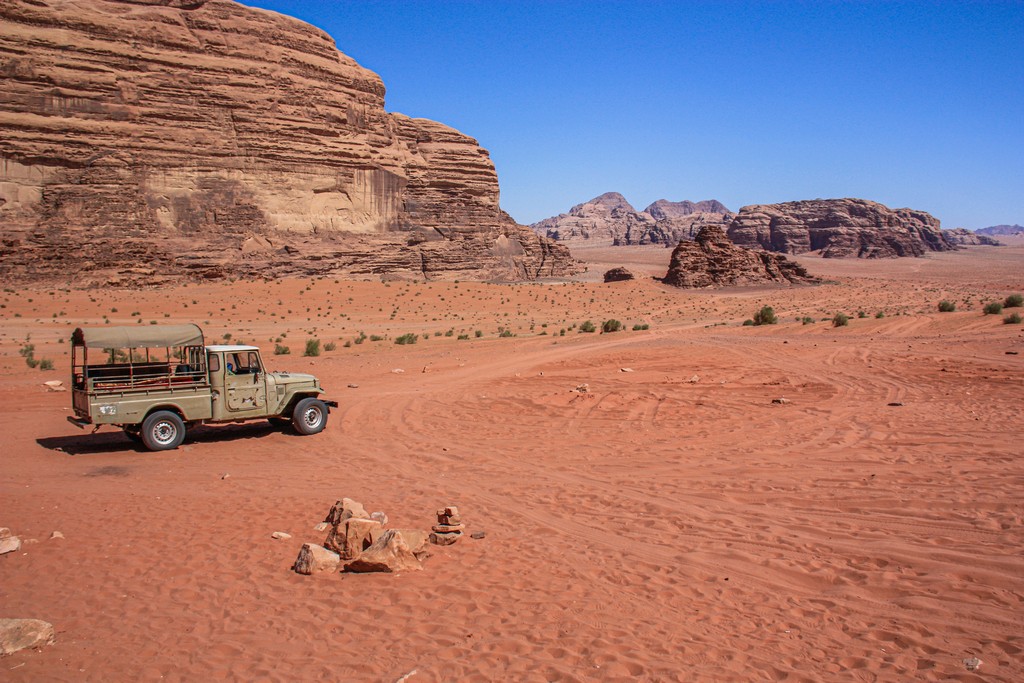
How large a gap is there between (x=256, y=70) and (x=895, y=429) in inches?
2170

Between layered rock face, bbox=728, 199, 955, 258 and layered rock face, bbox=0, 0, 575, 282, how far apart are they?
278 ft

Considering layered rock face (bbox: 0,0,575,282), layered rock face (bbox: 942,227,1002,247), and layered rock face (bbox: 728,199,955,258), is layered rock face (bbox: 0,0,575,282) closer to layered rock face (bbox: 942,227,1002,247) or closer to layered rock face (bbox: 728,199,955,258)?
layered rock face (bbox: 728,199,955,258)

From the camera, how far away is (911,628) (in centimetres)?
500

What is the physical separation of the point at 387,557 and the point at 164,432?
6862 millimetres

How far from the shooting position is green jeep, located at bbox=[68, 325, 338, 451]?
10836 millimetres

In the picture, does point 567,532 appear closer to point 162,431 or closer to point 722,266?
point 162,431

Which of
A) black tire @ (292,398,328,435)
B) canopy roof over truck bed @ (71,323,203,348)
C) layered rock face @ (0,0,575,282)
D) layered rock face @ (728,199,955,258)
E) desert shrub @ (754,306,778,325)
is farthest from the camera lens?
layered rock face @ (728,199,955,258)

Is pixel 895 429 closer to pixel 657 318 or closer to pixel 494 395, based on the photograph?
pixel 494 395

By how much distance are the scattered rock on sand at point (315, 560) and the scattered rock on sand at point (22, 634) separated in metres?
1.92

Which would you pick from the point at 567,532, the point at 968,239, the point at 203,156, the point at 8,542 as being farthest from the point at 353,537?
the point at 968,239

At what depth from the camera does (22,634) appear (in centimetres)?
486

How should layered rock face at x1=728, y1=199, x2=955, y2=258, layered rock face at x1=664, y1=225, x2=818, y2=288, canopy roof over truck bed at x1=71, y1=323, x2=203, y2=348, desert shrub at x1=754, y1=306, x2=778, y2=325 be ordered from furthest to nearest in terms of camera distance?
layered rock face at x1=728, y1=199, x2=955, y2=258, layered rock face at x1=664, y1=225, x2=818, y2=288, desert shrub at x1=754, y1=306, x2=778, y2=325, canopy roof over truck bed at x1=71, y1=323, x2=203, y2=348

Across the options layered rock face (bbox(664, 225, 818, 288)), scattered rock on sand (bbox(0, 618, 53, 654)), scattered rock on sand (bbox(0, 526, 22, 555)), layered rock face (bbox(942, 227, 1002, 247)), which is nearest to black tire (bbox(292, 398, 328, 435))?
scattered rock on sand (bbox(0, 526, 22, 555))

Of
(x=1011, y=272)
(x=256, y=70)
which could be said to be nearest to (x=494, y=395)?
(x=256, y=70)
